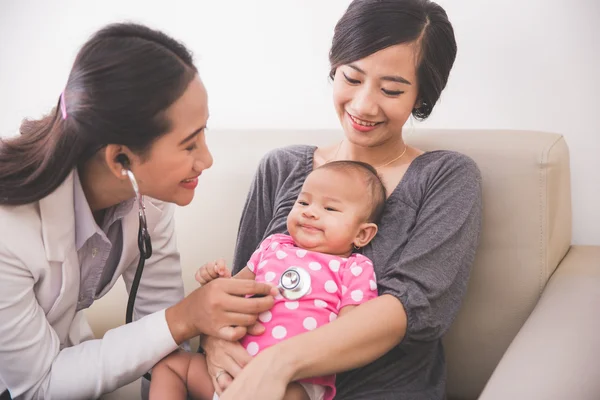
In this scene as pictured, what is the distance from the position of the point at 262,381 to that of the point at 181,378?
0.28 meters

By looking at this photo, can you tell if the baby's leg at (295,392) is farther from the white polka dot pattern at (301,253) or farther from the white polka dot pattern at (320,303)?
the white polka dot pattern at (301,253)

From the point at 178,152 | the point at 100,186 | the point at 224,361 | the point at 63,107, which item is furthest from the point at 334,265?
the point at 63,107

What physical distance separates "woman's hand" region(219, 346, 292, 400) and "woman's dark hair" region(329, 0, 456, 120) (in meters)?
0.70

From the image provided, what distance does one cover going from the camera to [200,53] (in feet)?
7.54

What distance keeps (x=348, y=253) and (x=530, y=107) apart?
2.35 ft

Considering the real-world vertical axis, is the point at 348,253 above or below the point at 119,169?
below

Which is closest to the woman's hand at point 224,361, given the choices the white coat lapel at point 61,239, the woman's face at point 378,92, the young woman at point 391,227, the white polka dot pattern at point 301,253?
the young woman at point 391,227

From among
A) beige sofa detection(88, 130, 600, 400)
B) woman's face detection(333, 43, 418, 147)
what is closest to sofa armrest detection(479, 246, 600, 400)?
beige sofa detection(88, 130, 600, 400)

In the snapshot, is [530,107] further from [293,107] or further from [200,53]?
[200,53]

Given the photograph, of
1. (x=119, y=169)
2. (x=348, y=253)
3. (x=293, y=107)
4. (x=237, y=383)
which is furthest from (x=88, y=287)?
(x=293, y=107)

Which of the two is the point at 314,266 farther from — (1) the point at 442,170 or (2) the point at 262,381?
(1) the point at 442,170

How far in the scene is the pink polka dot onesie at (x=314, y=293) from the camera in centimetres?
135

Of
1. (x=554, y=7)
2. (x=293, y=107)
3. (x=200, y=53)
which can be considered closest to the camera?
(x=554, y=7)

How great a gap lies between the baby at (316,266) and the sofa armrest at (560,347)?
318 millimetres
